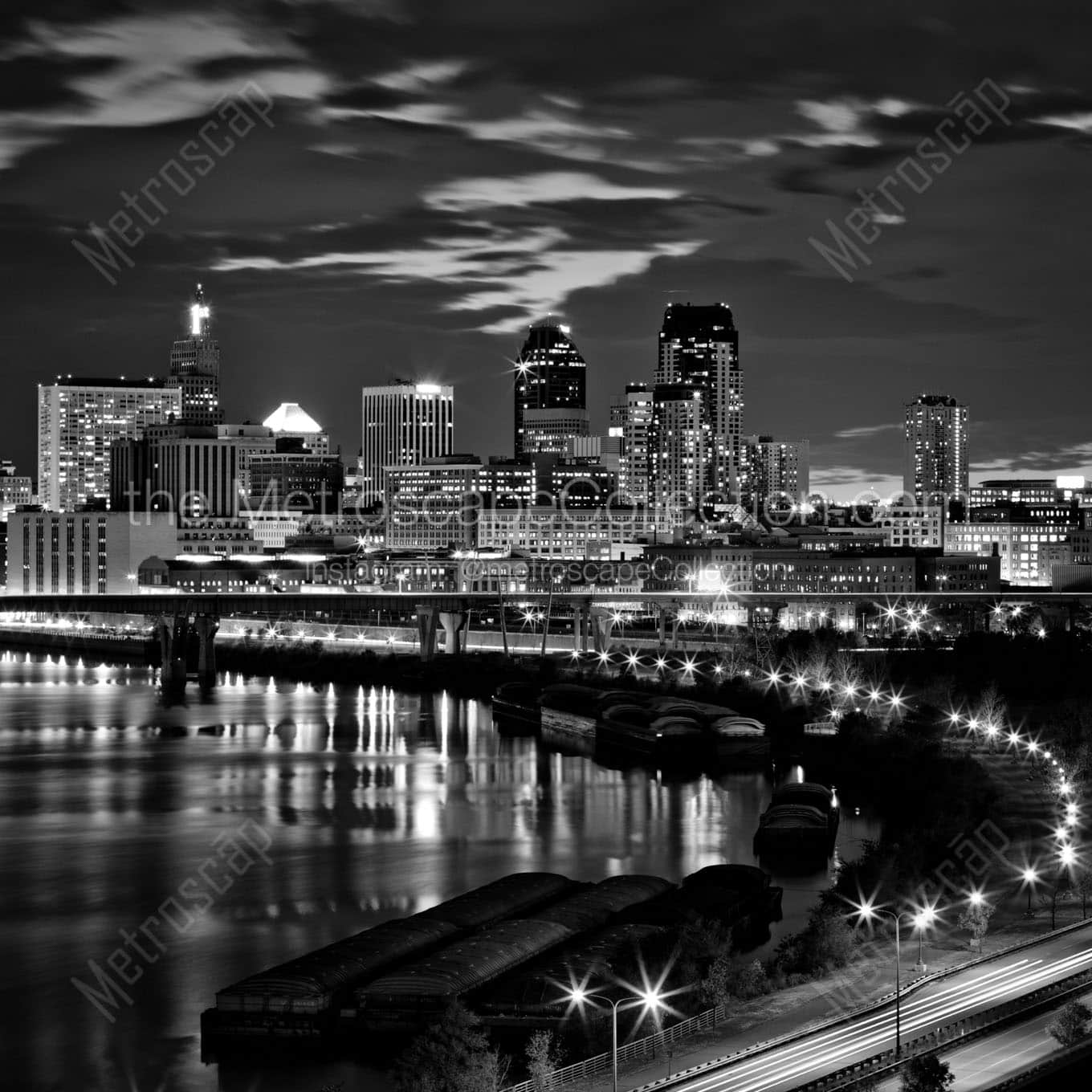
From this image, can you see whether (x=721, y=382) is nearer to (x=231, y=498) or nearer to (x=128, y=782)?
(x=231, y=498)

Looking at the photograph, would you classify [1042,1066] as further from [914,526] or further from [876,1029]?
[914,526]

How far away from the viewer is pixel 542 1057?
1421 centimetres

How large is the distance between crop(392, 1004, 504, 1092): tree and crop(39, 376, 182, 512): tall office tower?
113 metres

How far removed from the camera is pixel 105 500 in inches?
4454

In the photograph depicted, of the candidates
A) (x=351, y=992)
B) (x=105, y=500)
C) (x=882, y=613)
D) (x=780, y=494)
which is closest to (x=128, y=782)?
(x=351, y=992)

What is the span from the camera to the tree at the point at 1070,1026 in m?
14.6

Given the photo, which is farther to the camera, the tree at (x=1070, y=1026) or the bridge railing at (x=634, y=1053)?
the tree at (x=1070, y=1026)

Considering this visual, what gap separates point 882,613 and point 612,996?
4881 centimetres

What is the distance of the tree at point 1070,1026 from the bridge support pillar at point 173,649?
37.9m

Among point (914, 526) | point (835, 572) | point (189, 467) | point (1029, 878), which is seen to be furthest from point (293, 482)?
point (1029, 878)

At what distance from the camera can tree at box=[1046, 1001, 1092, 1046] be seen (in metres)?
14.6

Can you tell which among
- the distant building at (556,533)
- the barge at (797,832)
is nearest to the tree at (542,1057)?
the barge at (797,832)

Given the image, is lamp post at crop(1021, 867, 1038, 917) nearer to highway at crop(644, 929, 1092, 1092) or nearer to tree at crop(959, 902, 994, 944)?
tree at crop(959, 902, 994, 944)

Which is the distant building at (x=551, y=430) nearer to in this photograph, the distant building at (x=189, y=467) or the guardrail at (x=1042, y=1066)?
the distant building at (x=189, y=467)
